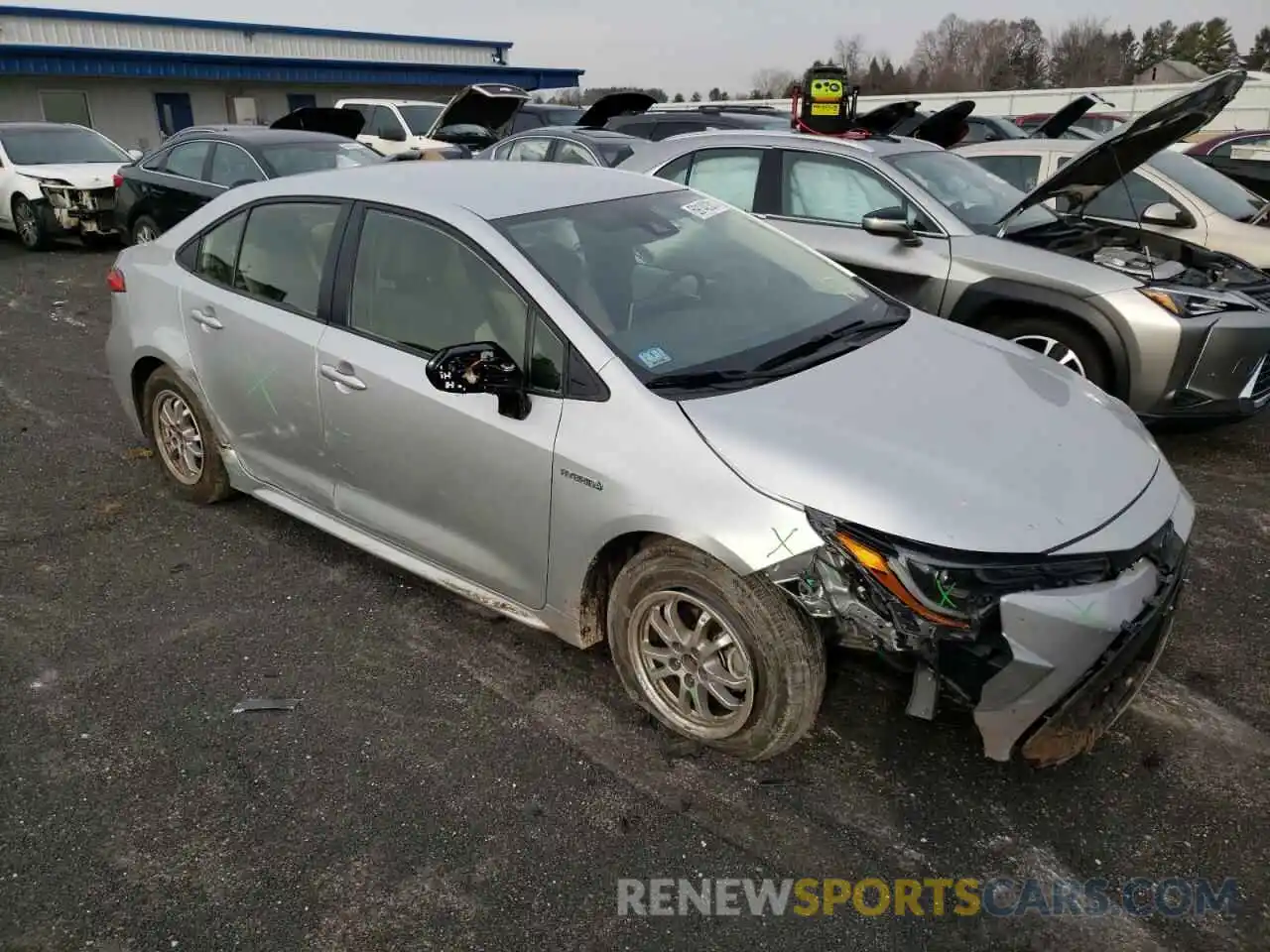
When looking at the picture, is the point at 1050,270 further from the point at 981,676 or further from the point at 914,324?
the point at 981,676

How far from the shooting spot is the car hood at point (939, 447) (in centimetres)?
241

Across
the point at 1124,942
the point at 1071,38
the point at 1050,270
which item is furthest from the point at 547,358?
the point at 1071,38

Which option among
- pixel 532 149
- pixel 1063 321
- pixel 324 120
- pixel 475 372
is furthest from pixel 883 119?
pixel 324 120

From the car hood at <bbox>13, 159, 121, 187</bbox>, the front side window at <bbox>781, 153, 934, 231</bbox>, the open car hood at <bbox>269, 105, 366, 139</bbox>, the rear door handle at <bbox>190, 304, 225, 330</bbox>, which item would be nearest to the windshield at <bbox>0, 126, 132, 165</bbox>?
the car hood at <bbox>13, 159, 121, 187</bbox>

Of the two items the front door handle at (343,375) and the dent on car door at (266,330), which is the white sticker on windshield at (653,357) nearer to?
the front door handle at (343,375)

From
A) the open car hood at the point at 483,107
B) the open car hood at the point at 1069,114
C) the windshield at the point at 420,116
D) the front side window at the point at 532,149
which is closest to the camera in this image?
the open car hood at the point at 1069,114

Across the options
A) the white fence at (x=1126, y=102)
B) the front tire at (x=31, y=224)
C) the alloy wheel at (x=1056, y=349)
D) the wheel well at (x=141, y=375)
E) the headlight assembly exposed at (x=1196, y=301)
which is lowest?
the front tire at (x=31, y=224)

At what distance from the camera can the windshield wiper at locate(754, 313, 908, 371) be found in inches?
119

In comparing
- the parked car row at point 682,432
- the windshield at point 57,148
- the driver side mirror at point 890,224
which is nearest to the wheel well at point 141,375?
the parked car row at point 682,432

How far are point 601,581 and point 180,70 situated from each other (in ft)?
97.1

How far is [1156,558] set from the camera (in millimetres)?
2547

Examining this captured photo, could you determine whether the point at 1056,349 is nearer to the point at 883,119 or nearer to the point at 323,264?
the point at 323,264

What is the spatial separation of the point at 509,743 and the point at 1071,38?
92.0 metres

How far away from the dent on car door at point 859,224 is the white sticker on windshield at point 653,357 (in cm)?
293
